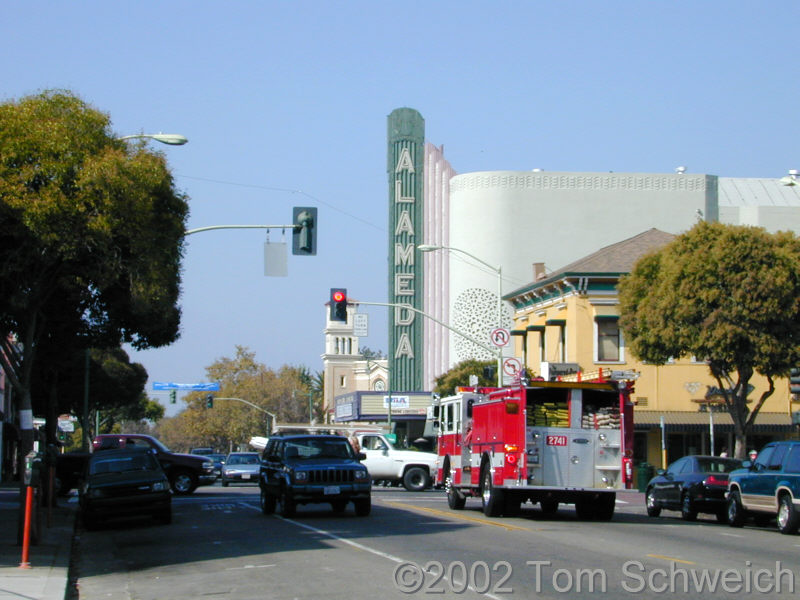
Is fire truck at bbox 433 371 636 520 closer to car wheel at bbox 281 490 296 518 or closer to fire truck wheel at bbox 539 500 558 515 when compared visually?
fire truck wheel at bbox 539 500 558 515

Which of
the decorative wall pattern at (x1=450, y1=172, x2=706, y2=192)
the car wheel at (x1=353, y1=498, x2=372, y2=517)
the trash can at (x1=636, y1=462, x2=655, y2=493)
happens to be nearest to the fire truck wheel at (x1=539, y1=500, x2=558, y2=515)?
the car wheel at (x1=353, y1=498, x2=372, y2=517)

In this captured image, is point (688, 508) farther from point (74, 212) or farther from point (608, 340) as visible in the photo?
point (608, 340)

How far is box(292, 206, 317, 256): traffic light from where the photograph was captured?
25.2 metres

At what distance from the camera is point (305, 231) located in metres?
25.2

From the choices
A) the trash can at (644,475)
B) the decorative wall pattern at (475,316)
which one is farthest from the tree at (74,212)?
the decorative wall pattern at (475,316)

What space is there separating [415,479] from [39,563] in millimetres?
24555

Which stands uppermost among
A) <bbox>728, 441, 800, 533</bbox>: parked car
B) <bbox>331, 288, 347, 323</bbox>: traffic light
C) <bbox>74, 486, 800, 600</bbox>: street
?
<bbox>331, 288, 347, 323</bbox>: traffic light

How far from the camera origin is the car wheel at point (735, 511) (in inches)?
908

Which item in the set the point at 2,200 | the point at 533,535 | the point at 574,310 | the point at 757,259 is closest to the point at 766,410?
the point at 574,310

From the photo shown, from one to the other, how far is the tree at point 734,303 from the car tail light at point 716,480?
8.47 m

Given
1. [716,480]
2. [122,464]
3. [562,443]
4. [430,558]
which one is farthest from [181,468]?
[430,558]

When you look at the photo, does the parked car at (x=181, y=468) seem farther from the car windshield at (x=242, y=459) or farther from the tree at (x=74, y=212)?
the car windshield at (x=242, y=459)

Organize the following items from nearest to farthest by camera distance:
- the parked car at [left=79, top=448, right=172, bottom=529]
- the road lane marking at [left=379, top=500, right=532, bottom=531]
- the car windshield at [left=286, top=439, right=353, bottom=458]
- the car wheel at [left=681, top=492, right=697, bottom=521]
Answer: the road lane marking at [left=379, top=500, right=532, bottom=531]
the parked car at [left=79, top=448, right=172, bottom=529]
the car windshield at [left=286, top=439, right=353, bottom=458]
the car wheel at [left=681, top=492, right=697, bottom=521]

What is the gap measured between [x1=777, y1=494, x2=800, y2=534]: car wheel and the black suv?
27.0ft
